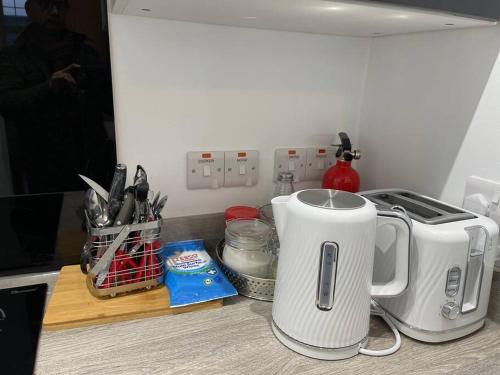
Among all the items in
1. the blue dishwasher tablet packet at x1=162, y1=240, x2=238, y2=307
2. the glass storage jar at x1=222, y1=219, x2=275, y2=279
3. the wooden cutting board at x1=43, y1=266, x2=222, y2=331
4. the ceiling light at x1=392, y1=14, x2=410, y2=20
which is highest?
the ceiling light at x1=392, y1=14, x2=410, y2=20

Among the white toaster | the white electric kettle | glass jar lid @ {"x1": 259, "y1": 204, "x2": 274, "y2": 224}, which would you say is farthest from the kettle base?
glass jar lid @ {"x1": 259, "y1": 204, "x2": 274, "y2": 224}

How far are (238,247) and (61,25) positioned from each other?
0.57 m

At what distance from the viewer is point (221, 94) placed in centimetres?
97

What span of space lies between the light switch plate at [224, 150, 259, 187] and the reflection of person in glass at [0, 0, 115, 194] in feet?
0.91

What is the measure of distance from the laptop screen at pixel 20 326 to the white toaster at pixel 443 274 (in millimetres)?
629

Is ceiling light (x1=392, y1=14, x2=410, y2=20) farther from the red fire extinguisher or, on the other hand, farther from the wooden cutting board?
the wooden cutting board

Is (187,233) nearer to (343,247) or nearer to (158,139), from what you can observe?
(158,139)

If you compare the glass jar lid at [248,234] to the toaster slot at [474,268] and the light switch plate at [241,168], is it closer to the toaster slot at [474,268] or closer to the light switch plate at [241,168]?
the light switch plate at [241,168]

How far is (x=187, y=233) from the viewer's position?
39.4 inches

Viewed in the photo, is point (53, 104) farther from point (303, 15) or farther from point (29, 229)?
point (303, 15)

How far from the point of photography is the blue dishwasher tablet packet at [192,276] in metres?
0.78

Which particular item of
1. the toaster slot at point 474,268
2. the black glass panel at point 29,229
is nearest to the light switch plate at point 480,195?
the toaster slot at point 474,268

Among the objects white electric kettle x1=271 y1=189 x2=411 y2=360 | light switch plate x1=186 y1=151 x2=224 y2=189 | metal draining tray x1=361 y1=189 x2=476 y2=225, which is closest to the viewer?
white electric kettle x1=271 y1=189 x2=411 y2=360

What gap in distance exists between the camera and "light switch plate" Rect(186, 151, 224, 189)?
97 centimetres
